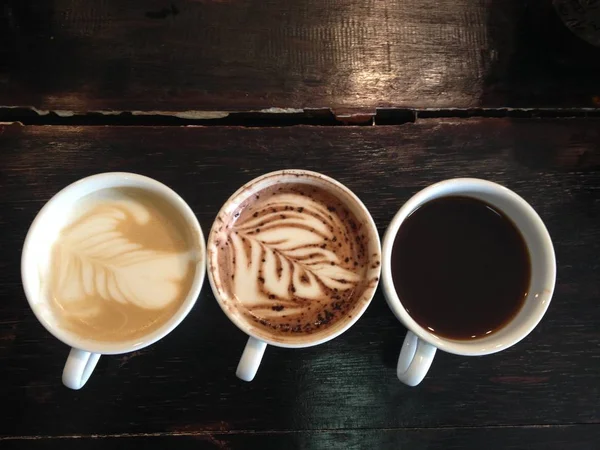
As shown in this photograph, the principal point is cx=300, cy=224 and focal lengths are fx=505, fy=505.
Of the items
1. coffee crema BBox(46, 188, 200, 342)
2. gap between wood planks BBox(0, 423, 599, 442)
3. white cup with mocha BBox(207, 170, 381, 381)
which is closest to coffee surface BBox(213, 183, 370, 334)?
white cup with mocha BBox(207, 170, 381, 381)

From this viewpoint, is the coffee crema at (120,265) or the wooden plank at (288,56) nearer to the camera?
the coffee crema at (120,265)

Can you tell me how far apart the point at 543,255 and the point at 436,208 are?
23 centimetres

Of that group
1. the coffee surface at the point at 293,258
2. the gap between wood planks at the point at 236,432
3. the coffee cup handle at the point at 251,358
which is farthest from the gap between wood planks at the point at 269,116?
the gap between wood planks at the point at 236,432

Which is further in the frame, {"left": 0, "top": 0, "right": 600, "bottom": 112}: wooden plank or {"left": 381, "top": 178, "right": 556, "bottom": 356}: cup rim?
{"left": 0, "top": 0, "right": 600, "bottom": 112}: wooden plank

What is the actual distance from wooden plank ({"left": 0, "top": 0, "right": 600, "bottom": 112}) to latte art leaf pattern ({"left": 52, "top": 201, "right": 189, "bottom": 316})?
0.30 metres

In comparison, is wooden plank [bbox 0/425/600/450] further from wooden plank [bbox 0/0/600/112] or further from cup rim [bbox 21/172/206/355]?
wooden plank [bbox 0/0/600/112]

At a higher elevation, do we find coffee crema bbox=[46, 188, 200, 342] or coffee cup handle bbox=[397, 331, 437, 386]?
coffee crema bbox=[46, 188, 200, 342]

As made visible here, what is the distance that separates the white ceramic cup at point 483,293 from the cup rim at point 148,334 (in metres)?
0.36

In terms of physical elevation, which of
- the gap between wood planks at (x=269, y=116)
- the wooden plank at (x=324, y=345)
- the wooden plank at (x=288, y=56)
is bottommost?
the wooden plank at (x=324, y=345)

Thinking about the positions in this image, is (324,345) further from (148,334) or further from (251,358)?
(148,334)

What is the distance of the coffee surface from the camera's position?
1.04 m

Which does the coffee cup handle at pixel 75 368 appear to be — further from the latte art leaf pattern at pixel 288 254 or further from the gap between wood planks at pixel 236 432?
the latte art leaf pattern at pixel 288 254

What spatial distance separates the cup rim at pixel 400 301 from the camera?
3.16 ft

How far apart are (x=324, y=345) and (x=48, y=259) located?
1.97 ft
